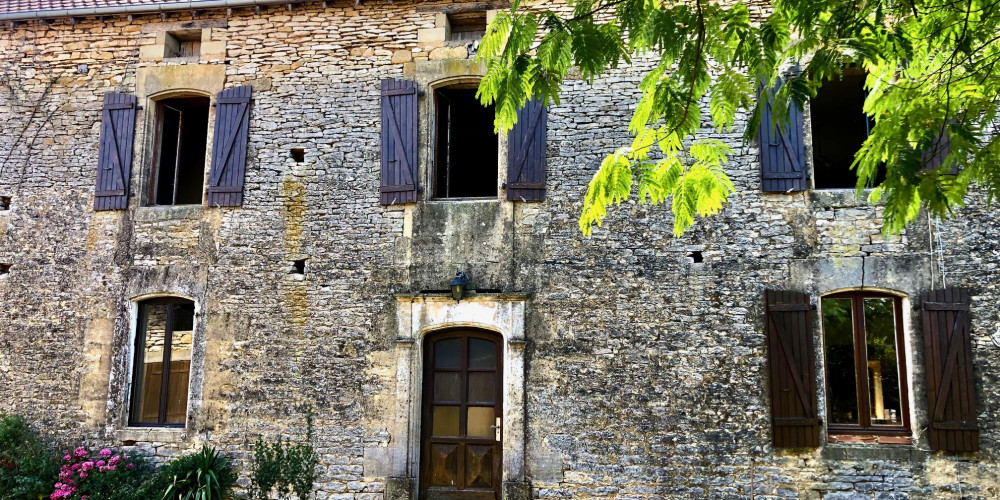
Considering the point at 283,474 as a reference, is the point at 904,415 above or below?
above

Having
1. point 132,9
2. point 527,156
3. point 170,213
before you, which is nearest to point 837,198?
point 527,156

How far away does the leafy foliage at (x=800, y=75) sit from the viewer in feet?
10.9

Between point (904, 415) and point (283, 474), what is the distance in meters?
6.61

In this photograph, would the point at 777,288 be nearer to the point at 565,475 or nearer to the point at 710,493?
the point at 710,493

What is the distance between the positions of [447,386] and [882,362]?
467 centimetres

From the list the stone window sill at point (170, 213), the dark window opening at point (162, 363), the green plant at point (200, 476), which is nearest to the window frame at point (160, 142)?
the stone window sill at point (170, 213)

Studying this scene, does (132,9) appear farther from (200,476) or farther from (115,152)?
(200,476)

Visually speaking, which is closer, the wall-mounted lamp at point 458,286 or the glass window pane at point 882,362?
the glass window pane at point 882,362

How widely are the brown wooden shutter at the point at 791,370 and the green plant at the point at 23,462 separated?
7.87 m

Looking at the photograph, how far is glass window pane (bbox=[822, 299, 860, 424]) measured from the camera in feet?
24.3

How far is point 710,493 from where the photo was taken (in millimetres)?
7270

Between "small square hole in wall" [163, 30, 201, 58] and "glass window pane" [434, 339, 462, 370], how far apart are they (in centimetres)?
493

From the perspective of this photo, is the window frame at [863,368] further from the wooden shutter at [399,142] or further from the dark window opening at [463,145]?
the wooden shutter at [399,142]

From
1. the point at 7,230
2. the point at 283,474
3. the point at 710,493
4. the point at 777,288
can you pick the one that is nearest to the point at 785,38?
the point at 777,288
